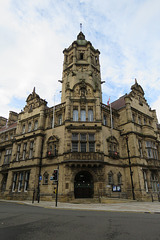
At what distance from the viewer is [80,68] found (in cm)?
3175

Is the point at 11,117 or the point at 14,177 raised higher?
the point at 11,117

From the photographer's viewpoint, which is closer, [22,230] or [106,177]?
[22,230]

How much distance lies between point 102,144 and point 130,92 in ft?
45.9

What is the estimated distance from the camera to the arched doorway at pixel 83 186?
21.5 metres

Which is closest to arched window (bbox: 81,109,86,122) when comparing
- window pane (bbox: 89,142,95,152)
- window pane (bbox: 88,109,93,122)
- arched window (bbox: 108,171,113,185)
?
window pane (bbox: 88,109,93,122)

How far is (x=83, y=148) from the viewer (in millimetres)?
23344

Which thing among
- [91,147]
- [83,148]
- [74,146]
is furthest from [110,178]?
[74,146]

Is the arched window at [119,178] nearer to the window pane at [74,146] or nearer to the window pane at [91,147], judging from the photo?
the window pane at [91,147]

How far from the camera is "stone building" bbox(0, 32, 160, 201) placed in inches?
857

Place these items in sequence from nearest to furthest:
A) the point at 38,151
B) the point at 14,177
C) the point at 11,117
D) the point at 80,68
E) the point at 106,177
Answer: the point at 106,177 < the point at 38,151 < the point at 14,177 < the point at 80,68 < the point at 11,117

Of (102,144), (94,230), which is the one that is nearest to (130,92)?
(102,144)

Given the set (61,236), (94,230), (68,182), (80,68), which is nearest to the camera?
(61,236)

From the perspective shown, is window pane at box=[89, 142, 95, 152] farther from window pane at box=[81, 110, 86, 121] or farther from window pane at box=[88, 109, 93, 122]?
window pane at box=[81, 110, 86, 121]

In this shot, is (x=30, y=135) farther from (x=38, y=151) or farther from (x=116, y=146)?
(x=116, y=146)
